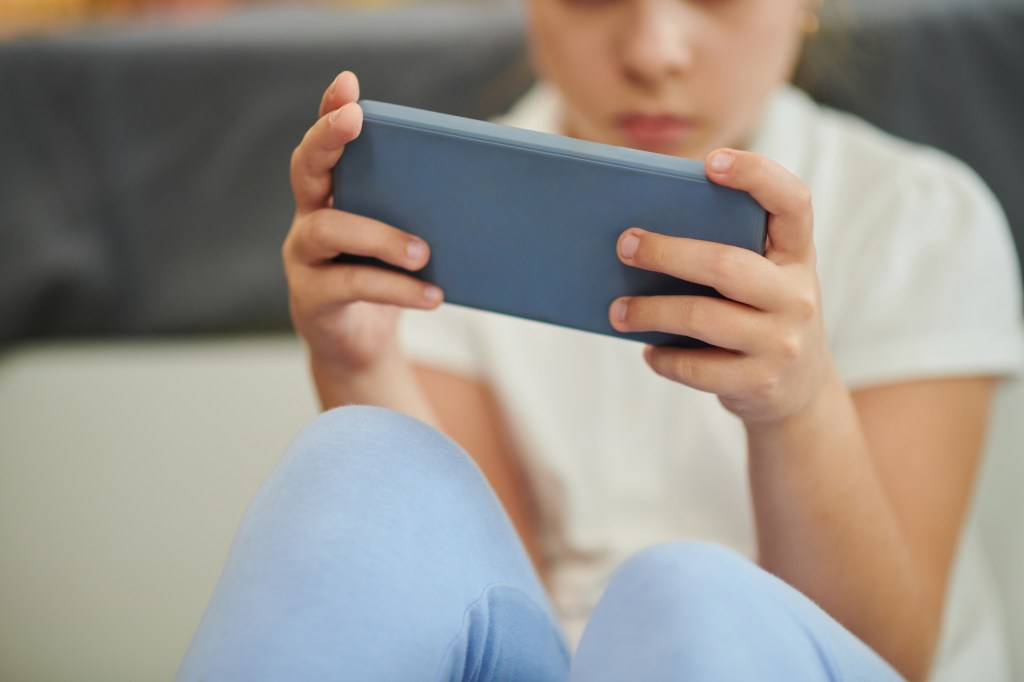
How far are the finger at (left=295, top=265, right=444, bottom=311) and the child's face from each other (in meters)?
0.23

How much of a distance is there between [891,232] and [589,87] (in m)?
0.25

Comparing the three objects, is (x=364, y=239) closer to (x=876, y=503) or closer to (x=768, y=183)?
(x=768, y=183)

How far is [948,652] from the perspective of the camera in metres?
0.77


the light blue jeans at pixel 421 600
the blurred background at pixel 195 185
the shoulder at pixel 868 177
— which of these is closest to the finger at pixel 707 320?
the light blue jeans at pixel 421 600

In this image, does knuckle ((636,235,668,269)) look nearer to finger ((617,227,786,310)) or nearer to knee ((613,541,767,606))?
finger ((617,227,786,310))

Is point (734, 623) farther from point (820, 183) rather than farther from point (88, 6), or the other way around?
point (88, 6)

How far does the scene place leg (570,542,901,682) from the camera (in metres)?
0.41

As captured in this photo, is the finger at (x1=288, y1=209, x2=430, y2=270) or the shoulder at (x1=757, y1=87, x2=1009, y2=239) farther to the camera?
the shoulder at (x1=757, y1=87, x2=1009, y2=239)

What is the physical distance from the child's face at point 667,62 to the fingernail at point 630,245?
21 cm

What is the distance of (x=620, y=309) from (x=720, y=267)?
0.07 m

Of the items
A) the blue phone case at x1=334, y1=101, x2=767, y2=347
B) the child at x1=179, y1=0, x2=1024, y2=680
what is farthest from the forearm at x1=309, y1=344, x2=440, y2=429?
the blue phone case at x1=334, y1=101, x2=767, y2=347

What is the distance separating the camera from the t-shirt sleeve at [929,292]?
0.73m

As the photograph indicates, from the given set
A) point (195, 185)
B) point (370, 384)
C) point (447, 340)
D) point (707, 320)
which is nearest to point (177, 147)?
point (195, 185)

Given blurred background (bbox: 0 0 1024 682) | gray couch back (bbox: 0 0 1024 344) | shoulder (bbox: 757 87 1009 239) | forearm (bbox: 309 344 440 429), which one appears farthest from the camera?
gray couch back (bbox: 0 0 1024 344)
